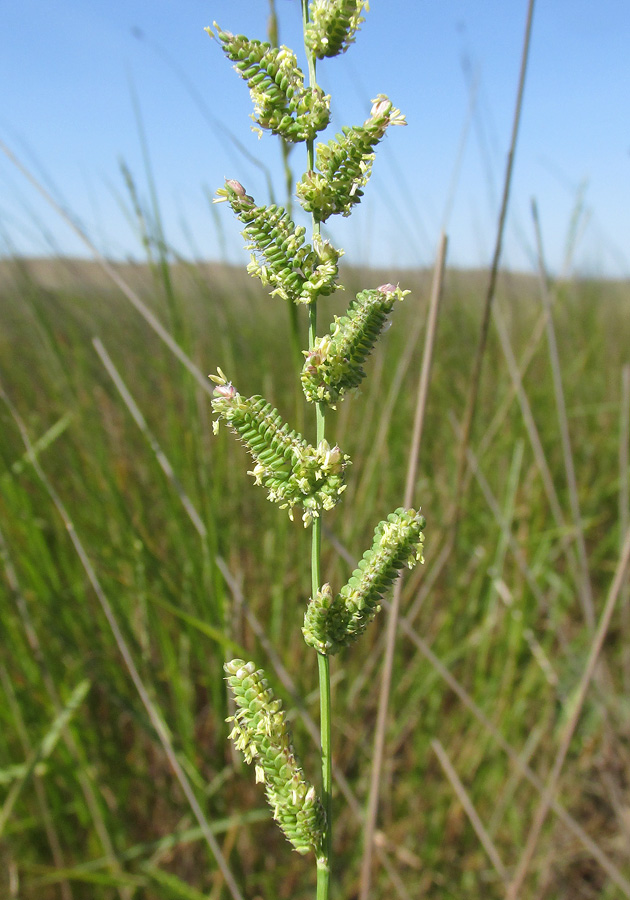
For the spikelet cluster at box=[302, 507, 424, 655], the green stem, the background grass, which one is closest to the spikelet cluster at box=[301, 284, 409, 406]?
the green stem


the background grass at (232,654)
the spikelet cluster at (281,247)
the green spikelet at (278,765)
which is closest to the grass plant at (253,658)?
the background grass at (232,654)

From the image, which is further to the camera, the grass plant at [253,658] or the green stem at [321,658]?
the grass plant at [253,658]

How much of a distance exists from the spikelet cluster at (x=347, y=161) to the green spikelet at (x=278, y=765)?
38cm

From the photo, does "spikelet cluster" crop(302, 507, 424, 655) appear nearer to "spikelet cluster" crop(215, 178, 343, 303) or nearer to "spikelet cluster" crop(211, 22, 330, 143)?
"spikelet cluster" crop(215, 178, 343, 303)

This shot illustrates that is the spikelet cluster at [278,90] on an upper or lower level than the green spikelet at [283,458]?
upper

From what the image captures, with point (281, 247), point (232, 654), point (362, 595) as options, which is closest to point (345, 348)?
point (281, 247)

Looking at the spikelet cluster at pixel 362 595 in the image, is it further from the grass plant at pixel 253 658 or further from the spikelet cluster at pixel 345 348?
the grass plant at pixel 253 658

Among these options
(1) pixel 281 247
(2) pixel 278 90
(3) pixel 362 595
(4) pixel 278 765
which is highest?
Result: (2) pixel 278 90

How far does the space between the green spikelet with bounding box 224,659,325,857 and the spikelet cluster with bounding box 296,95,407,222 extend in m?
0.38

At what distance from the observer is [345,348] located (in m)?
0.52

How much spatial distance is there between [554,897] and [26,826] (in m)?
1.30

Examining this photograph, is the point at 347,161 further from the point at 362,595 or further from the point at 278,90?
the point at 362,595

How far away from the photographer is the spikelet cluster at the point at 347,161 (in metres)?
0.52

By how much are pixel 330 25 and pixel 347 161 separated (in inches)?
3.9
